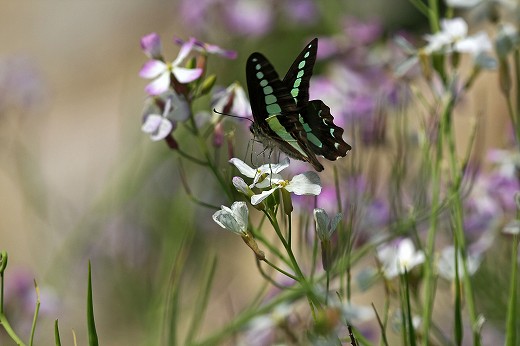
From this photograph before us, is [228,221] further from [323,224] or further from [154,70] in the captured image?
[154,70]

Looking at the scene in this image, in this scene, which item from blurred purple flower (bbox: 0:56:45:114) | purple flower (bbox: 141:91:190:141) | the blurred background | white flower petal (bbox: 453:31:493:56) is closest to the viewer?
purple flower (bbox: 141:91:190:141)

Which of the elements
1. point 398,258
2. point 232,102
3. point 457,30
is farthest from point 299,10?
point 398,258

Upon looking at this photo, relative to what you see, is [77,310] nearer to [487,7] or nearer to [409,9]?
[487,7]

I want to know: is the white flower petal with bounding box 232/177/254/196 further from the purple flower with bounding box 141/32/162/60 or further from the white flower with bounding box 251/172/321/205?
the purple flower with bounding box 141/32/162/60

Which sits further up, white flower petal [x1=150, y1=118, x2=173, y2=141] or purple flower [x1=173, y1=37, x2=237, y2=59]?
purple flower [x1=173, y1=37, x2=237, y2=59]

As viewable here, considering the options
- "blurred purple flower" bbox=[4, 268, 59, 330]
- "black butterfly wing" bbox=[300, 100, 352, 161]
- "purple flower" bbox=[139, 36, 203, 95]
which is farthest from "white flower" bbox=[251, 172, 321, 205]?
"blurred purple flower" bbox=[4, 268, 59, 330]

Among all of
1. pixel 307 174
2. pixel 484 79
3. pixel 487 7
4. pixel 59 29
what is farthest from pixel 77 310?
pixel 59 29

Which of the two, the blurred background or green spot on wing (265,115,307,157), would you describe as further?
the blurred background

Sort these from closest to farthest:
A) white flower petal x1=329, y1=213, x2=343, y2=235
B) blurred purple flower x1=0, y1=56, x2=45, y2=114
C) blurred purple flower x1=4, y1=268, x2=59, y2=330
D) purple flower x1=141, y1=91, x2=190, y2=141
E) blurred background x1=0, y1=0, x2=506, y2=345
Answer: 1. white flower petal x1=329, y1=213, x2=343, y2=235
2. purple flower x1=141, y1=91, x2=190, y2=141
3. blurred purple flower x1=4, y1=268, x2=59, y2=330
4. blurred background x1=0, y1=0, x2=506, y2=345
5. blurred purple flower x1=0, y1=56, x2=45, y2=114
